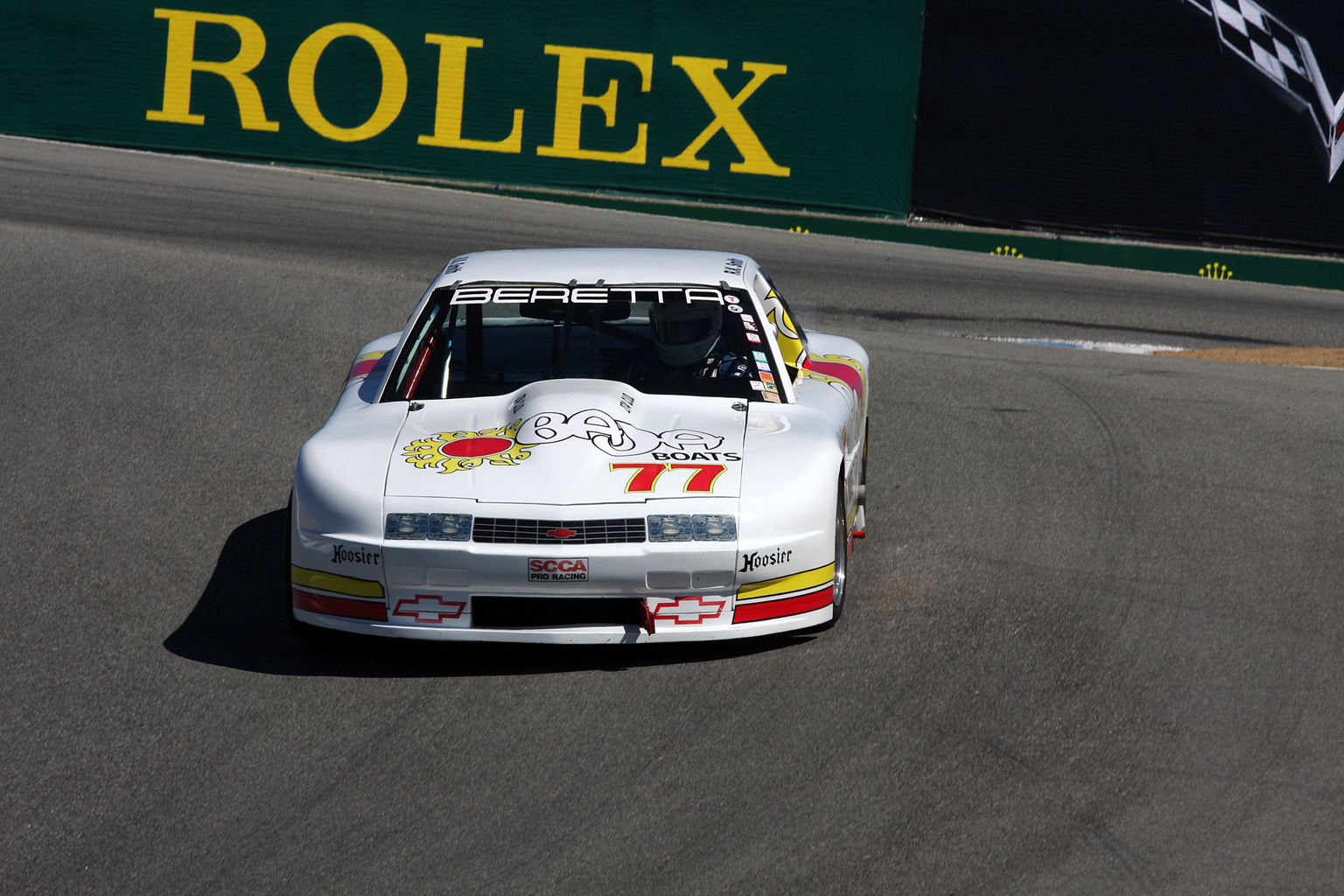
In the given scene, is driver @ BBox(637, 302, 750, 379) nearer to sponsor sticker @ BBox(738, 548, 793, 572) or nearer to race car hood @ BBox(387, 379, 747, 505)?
race car hood @ BBox(387, 379, 747, 505)

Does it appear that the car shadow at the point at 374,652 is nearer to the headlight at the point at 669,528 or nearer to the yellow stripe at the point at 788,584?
the yellow stripe at the point at 788,584

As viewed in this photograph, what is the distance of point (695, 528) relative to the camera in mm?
4477

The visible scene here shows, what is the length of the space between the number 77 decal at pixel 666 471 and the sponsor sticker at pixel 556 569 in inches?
13.0

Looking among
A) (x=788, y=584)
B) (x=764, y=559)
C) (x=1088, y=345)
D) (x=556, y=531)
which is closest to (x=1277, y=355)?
(x=1088, y=345)

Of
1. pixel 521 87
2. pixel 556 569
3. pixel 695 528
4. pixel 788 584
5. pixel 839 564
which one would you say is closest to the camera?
pixel 556 569

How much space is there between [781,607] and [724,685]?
14.0 inches

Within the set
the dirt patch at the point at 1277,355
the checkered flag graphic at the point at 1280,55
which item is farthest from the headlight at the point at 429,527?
the checkered flag graphic at the point at 1280,55

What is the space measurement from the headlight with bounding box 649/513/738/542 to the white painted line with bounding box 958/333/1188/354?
22.1ft

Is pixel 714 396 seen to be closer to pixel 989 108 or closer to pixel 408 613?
pixel 408 613

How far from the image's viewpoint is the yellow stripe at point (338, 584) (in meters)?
4.45

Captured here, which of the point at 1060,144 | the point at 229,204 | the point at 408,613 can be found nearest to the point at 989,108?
the point at 1060,144

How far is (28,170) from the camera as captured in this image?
14.3 metres

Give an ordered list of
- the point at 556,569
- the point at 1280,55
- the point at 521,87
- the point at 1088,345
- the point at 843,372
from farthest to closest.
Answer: the point at 521,87, the point at 1280,55, the point at 1088,345, the point at 843,372, the point at 556,569

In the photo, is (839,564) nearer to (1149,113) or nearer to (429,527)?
(429,527)
